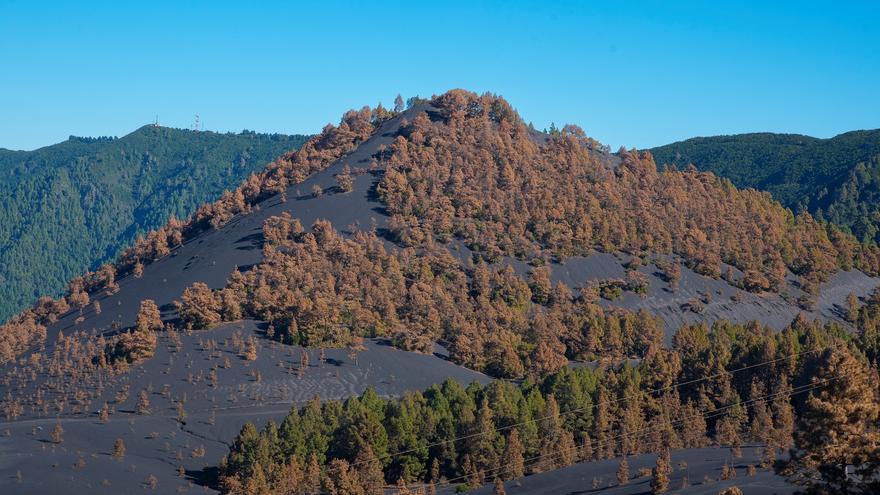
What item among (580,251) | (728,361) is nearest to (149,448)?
(728,361)

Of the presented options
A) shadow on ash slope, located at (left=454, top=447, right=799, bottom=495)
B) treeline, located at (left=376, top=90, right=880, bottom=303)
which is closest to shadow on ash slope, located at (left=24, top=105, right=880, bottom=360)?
treeline, located at (left=376, top=90, right=880, bottom=303)

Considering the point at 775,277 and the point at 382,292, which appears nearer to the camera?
the point at 382,292

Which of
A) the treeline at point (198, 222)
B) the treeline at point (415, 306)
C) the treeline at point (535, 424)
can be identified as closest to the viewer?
the treeline at point (535, 424)

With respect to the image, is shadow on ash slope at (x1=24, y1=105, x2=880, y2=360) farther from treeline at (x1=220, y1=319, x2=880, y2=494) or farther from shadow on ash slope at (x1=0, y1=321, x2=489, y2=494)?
treeline at (x1=220, y1=319, x2=880, y2=494)

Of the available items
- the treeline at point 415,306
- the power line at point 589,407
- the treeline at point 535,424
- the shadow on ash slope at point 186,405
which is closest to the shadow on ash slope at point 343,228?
the treeline at point 415,306

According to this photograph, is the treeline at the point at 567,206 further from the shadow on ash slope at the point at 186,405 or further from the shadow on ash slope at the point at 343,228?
the shadow on ash slope at the point at 186,405

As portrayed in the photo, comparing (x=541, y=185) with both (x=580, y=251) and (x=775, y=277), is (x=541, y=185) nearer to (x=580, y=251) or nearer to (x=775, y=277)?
(x=580, y=251)
